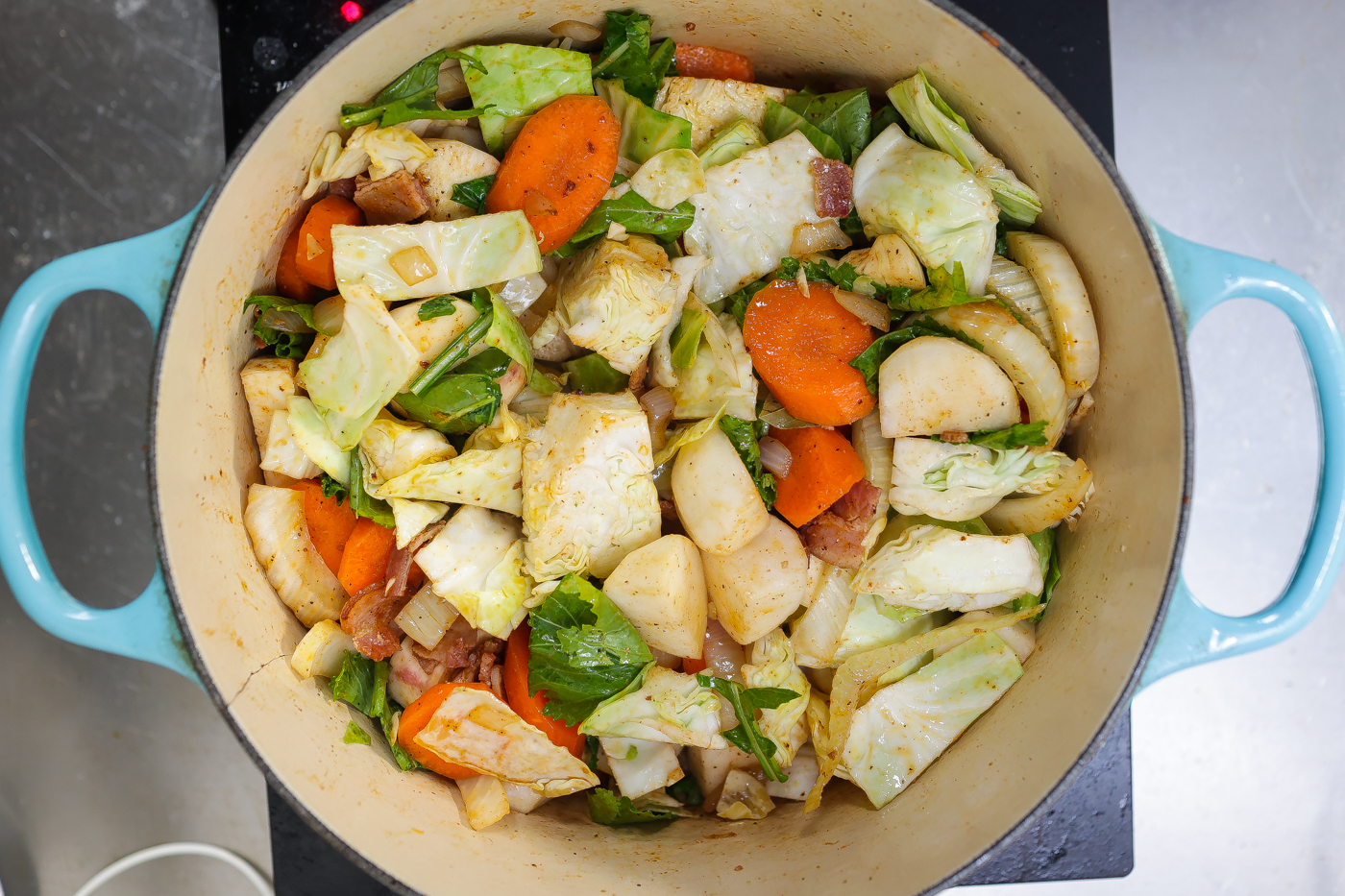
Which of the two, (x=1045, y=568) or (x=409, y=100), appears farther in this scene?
(x=1045, y=568)

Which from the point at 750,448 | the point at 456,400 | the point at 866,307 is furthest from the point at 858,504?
the point at 456,400

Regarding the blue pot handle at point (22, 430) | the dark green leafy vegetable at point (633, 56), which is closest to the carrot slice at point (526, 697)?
the blue pot handle at point (22, 430)

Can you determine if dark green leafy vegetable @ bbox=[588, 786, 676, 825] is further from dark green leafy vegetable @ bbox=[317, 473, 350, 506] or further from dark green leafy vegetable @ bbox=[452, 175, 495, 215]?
dark green leafy vegetable @ bbox=[452, 175, 495, 215]

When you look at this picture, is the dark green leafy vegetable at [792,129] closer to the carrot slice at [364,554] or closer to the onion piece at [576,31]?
the onion piece at [576,31]

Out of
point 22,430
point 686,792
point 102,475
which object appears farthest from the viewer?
point 102,475

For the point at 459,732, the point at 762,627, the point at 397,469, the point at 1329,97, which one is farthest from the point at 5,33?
the point at 1329,97

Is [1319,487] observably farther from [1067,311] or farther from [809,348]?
[809,348]
